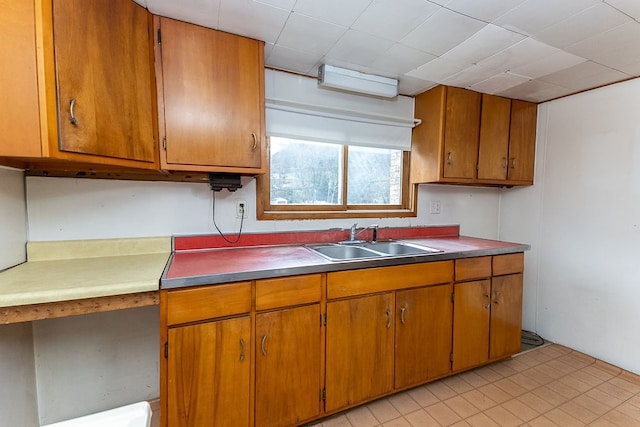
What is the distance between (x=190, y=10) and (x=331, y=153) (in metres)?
1.29

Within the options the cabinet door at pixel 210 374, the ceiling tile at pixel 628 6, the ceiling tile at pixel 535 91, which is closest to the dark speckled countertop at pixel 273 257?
the cabinet door at pixel 210 374

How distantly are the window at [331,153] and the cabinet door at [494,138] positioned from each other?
0.62 m

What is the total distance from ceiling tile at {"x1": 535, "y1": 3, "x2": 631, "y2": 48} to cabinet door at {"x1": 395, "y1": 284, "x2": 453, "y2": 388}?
62.1 inches

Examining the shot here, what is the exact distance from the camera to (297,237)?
6.77 feet

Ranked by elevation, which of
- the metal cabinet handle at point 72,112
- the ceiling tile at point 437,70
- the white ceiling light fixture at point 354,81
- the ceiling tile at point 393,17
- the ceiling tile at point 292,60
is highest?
the ceiling tile at point 393,17

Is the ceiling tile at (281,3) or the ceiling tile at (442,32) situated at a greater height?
the ceiling tile at (281,3)

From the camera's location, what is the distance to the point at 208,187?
1837 millimetres

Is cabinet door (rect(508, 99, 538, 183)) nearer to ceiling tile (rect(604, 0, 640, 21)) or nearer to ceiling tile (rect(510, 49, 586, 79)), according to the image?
ceiling tile (rect(510, 49, 586, 79))

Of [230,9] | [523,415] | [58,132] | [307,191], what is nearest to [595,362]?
[523,415]

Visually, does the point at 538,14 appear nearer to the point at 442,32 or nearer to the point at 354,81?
the point at 442,32

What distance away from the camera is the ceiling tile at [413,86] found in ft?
7.10

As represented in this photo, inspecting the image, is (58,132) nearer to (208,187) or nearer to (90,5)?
(90,5)

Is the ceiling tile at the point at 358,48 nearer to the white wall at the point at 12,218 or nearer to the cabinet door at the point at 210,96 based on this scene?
the cabinet door at the point at 210,96

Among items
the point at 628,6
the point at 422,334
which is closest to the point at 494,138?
the point at 628,6
